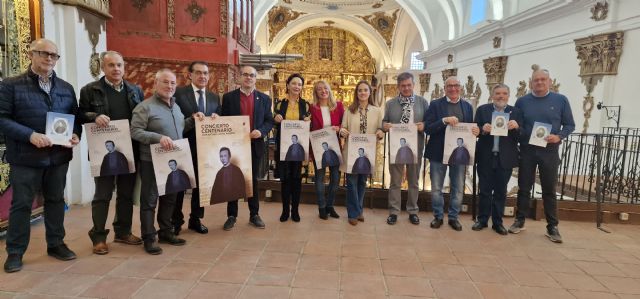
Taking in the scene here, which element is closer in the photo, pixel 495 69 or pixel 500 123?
pixel 500 123

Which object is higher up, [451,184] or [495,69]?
[495,69]

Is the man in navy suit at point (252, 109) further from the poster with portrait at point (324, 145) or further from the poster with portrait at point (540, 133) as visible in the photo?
the poster with portrait at point (540, 133)

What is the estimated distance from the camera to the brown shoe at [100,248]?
11.2 feet

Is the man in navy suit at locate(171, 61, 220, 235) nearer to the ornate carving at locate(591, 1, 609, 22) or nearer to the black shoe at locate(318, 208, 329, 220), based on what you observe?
the black shoe at locate(318, 208, 329, 220)

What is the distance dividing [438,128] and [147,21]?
4.63 metres

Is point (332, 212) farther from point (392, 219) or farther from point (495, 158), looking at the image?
point (495, 158)

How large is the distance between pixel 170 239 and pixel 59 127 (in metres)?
1.40

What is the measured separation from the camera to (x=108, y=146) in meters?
3.31

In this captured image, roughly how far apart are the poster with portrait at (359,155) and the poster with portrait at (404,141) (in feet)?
0.76

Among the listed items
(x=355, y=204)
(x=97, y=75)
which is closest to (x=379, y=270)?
(x=355, y=204)

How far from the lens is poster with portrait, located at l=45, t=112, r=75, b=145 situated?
295 cm

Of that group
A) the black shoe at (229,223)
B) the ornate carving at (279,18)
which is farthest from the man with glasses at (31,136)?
the ornate carving at (279,18)

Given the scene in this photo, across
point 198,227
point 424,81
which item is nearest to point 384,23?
point 424,81

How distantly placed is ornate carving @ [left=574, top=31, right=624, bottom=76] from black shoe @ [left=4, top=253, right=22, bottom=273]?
9601 millimetres
